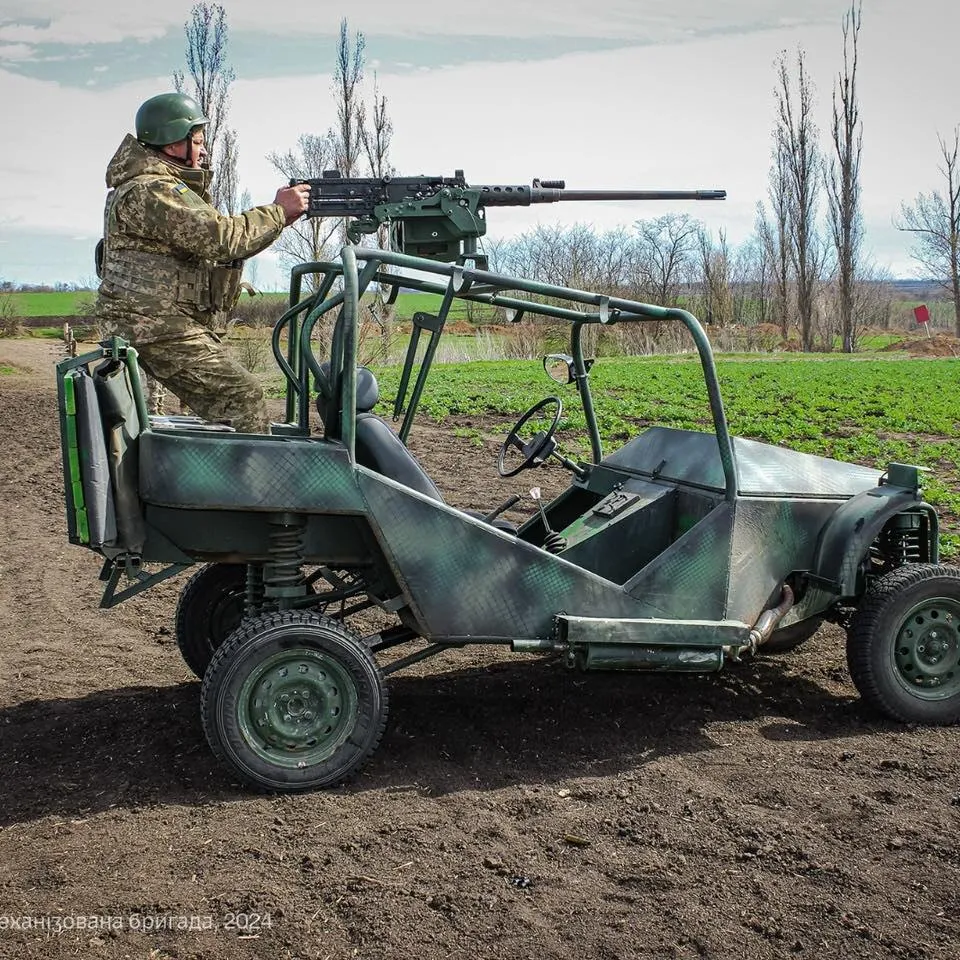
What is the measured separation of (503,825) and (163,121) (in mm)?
3496

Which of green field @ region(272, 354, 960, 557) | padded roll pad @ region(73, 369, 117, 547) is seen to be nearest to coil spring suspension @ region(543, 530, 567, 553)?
padded roll pad @ region(73, 369, 117, 547)

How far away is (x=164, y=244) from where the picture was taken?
551 cm

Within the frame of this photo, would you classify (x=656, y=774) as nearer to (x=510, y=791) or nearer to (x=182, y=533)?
(x=510, y=791)

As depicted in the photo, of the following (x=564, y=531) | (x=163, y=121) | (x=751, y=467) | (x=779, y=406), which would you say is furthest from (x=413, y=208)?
(x=779, y=406)

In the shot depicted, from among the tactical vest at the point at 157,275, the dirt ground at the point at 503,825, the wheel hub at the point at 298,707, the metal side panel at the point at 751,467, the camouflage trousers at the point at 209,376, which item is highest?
the tactical vest at the point at 157,275

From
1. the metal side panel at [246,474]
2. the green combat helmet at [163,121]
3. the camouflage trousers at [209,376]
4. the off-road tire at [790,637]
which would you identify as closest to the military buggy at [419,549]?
the metal side panel at [246,474]

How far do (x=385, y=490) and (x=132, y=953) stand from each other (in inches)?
74.7

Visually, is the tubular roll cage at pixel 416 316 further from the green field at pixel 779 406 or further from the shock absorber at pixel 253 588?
the green field at pixel 779 406

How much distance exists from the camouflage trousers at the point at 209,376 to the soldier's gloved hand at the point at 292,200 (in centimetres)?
72

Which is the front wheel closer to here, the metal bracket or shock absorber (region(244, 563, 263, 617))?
shock absorber (region(244, 563, 263, 617))

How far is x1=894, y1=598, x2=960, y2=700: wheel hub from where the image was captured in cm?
546

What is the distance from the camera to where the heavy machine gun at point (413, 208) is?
6.28 m

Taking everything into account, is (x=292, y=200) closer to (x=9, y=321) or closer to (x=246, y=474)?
(x=246, y=474)

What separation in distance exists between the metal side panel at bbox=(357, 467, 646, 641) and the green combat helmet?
2.05 m
